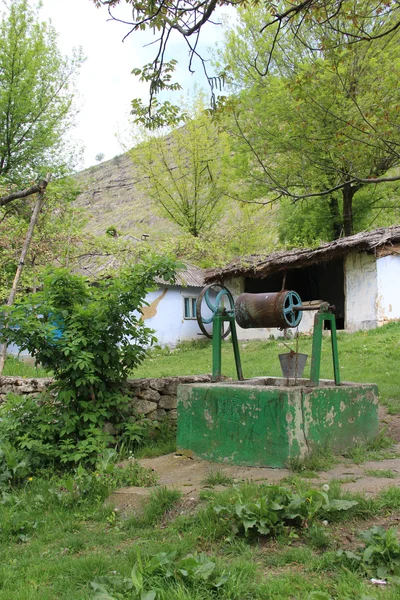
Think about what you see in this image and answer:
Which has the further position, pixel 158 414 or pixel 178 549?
pixel 158 414

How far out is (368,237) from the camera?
14.5 m

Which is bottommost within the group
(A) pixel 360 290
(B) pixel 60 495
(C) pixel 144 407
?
(B) pixel 60 495

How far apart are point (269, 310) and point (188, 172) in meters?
17.6

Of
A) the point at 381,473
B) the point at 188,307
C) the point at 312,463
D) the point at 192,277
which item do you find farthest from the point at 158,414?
the point at 192,277

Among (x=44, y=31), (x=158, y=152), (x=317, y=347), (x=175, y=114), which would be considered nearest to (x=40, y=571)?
(x=317, y=347)

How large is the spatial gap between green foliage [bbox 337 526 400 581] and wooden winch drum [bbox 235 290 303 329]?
256 cm

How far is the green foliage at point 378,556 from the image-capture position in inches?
103

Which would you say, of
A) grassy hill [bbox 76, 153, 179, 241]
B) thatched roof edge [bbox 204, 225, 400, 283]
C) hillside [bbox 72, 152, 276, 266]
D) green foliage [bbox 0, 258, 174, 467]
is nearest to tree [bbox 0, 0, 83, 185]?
hillside [bbox 72, 152, 276, 266]

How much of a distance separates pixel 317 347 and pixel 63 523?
2.75 m

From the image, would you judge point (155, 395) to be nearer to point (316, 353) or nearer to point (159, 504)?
point (316, 353)

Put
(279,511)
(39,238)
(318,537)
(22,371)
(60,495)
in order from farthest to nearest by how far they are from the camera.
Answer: (39,238)
(22,371)
(60,495)
(279,511)
(318,537)

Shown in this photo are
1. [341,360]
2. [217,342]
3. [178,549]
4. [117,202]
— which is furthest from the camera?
[117,202]

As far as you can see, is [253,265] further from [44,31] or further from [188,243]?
[44,31]

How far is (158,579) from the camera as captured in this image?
268 cm
